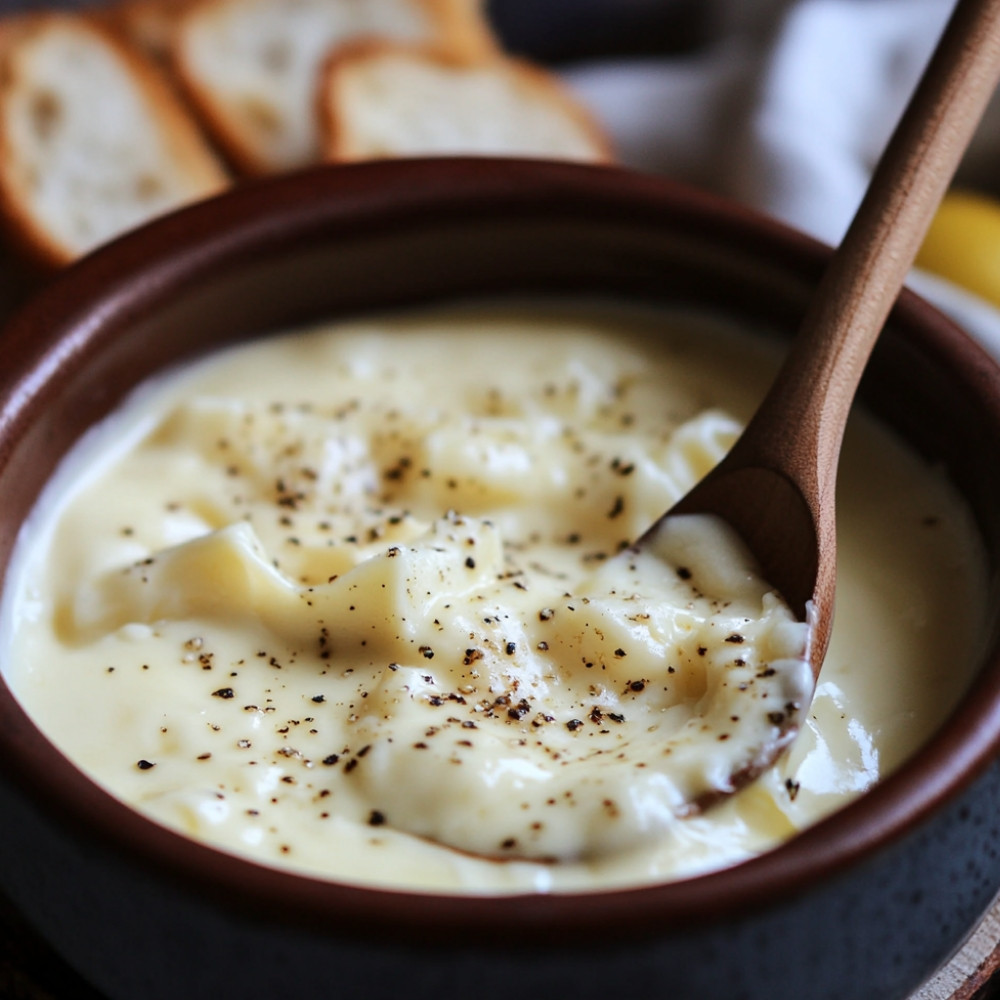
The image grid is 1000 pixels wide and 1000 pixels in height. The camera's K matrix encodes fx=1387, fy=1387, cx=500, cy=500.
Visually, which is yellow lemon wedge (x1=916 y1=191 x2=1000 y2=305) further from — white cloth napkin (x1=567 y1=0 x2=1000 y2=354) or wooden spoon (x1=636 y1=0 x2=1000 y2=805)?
wooden spoon (x1=636 y1=0 x2=1000 y2=805)

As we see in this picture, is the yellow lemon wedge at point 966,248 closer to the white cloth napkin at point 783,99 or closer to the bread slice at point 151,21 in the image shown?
the white cloth napkin at point 783,99

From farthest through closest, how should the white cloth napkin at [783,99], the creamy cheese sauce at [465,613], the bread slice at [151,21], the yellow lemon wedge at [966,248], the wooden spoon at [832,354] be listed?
the bread slice at [151,21] < the white cloth napkin at [783,99] < the yellow lemon wedge at [966,248] < the wooden spoon at [832,354] < the creamy cheese sauce at [465,613]

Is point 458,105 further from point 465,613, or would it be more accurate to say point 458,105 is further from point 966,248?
point 465,613

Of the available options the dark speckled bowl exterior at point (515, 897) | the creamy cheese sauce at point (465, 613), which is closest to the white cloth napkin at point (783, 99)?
the creamy cheese sauce at point (465, 613)

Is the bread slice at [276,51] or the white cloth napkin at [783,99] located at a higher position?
the white cloth napkin at [783,99]

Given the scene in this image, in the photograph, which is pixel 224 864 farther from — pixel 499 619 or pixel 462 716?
pixel 499 619

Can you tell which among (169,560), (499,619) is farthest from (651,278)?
(169,560)

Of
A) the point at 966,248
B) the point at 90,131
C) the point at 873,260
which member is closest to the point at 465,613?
the point at 873,260
